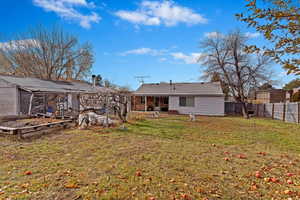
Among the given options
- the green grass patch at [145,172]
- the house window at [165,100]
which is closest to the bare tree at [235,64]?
the house window at [165,100]

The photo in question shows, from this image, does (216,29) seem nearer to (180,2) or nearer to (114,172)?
(180,2)

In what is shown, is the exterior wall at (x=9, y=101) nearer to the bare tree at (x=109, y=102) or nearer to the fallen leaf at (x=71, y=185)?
the bare tree at (x=109, y=102)

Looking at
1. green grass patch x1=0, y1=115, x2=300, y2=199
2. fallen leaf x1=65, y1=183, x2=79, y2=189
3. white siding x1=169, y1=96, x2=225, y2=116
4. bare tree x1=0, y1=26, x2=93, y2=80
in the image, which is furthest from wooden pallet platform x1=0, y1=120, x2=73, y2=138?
bare tree x1=0, y1=26, x2=93, y2=80

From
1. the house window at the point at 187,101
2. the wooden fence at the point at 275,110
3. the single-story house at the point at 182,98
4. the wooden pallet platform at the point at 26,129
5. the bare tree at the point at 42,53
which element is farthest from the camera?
the bare tree at the point at 42,53

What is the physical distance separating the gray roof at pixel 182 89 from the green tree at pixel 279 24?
16.2 metres

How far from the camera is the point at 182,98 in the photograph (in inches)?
753

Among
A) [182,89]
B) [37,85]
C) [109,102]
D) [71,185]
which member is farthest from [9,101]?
[182,89]

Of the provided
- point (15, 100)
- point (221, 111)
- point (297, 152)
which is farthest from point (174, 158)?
point (221, 111)

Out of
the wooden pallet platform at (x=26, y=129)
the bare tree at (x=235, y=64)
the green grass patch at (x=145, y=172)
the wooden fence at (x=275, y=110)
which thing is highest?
the bare tree at (x=235, y=64)

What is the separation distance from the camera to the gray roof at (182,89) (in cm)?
1842

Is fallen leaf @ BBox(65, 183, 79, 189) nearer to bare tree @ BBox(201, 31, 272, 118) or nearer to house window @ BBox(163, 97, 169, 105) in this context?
bare tree @ BBox(201, 31, 272, 118)

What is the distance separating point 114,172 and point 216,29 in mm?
18513

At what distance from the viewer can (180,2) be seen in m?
8.62

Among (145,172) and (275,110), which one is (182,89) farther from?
Answer: (145,172)
